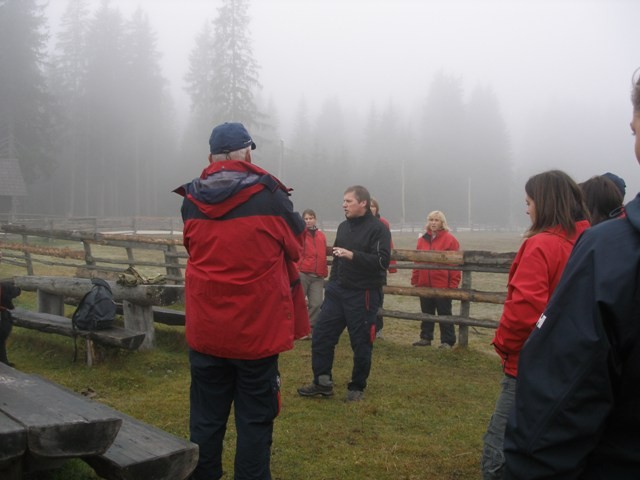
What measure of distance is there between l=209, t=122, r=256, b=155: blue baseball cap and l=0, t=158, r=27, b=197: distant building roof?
35.7 m

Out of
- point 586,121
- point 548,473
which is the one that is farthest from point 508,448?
point 586,121

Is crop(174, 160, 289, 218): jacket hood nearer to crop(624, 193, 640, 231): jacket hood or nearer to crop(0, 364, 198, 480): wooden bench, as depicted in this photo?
crop(0, 364, 198, 480): wooden bench

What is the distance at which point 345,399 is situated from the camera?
5449 millimetres

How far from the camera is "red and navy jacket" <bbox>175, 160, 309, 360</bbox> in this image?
117 inches

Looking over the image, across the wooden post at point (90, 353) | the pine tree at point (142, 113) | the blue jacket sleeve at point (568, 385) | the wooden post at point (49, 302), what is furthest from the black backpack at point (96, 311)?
the pine tree at point (142, 113)

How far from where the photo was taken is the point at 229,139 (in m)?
3.19

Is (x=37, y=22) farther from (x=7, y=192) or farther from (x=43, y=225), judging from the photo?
(x=43, y=225)

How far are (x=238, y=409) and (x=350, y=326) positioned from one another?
2.29 m

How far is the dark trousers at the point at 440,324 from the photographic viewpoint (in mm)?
8141

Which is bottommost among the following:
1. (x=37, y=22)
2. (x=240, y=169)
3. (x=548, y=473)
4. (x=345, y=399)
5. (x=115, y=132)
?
(x=345, y=399)

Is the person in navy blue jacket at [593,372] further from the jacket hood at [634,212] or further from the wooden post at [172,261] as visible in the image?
the wooden post at [172,261]

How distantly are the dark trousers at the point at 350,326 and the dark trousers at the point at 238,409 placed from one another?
7.37 ft

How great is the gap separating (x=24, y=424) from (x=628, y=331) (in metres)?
2.32

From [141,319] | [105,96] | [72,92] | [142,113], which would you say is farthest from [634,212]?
[142,113]
